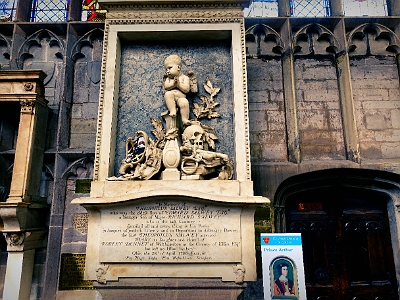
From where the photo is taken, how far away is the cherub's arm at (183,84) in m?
4.02

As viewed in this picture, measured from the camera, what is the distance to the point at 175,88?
13.3ft

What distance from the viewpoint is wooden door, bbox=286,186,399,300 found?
181 inches

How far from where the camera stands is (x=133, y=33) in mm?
4297

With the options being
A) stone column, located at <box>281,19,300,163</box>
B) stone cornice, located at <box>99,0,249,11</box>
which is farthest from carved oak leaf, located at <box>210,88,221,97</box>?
stone column, located at <box>281,19,300,163</box>

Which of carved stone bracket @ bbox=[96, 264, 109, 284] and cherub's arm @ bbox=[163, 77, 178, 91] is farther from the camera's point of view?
cherub's arm @ bbox=[163, 77, 178, 91]

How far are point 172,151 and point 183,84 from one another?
88cm

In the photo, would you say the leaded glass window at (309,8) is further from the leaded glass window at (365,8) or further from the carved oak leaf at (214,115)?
the carved oak leaf at (214,115)

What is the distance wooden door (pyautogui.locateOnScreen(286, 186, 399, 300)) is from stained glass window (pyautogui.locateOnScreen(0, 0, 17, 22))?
18.6 ft

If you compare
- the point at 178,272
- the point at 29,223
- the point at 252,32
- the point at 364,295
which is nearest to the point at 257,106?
the point at 252,32

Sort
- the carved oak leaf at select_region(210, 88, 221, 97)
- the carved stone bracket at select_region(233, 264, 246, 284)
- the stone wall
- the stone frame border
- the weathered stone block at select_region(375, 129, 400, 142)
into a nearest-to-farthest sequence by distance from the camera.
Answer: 1. the carved stone bracket at select_region(233, 264, 246, 284)
2. the stone frame border
3. the carved oak leaf at select_region(210, 88, 221, 97)
4. the stone wall
5. the weathered stone block at select_region(375, 129, 400, 142)

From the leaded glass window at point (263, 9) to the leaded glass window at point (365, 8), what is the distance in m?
1.19

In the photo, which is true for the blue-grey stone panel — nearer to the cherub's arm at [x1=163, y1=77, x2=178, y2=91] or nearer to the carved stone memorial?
the carved stone memorial

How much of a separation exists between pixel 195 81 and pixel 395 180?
3155 millimetres

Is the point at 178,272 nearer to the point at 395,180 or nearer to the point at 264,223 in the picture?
the point at 264,223
